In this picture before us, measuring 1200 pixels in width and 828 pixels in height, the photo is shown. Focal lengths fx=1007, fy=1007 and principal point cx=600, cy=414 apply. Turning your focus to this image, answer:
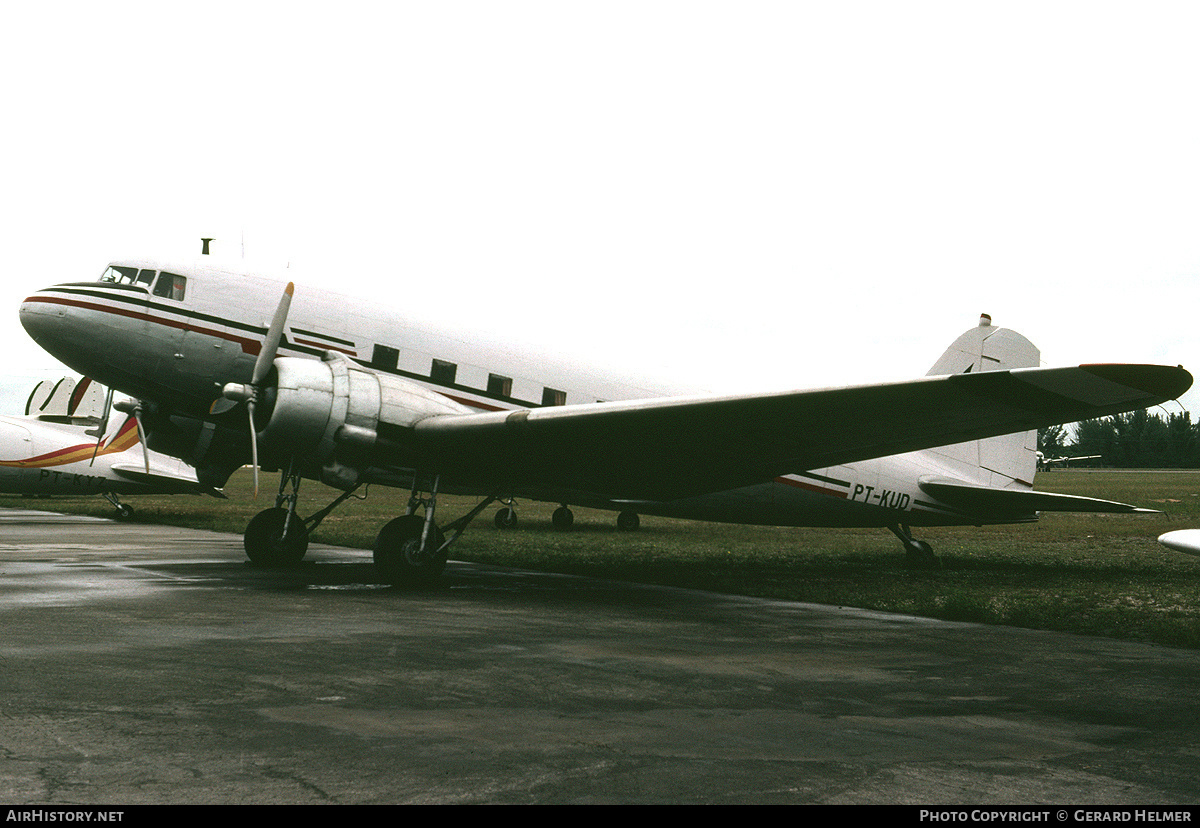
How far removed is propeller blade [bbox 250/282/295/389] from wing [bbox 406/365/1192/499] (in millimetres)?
2110

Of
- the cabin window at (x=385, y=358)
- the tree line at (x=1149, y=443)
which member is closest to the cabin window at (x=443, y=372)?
the cabin window at (x=385, y=358)

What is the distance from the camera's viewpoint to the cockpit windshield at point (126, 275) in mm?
14234

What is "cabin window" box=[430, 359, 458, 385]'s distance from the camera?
1463cm

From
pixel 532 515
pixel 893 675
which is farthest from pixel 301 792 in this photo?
pixel 532 515

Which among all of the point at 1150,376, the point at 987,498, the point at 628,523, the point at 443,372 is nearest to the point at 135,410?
the point at 443,372

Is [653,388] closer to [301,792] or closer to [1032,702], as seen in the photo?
[1032,702]

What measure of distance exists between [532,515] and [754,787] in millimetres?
30000

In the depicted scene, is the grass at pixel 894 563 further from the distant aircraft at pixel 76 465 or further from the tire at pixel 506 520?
the distant aircraft at pixel 76 465

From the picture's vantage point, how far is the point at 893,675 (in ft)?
25.1

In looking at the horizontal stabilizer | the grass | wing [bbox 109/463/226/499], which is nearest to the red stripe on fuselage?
the grass

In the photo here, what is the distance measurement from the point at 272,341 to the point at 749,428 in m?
6.22

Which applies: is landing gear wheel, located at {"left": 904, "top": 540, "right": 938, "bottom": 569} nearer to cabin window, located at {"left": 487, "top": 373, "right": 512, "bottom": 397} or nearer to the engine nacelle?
cabin window, located at {"left": 487, "top": 373, "right": 512, "bottom": 397}

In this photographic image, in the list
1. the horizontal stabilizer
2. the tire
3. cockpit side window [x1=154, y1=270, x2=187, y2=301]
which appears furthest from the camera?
the tire

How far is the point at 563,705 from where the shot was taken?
6.36m
